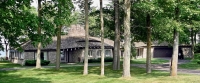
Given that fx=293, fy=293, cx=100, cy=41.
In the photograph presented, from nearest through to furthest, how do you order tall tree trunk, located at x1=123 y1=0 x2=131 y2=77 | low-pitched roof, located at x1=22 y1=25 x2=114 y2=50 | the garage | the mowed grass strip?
the mowed grass strip, tall tree trunk, located at x1=123 y1=0 x2=131 y2=77, low-pitched roof, located at x1=22 y1=25 x2=114 y2=50, the garage

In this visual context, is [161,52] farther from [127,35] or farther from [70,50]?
[127,35]

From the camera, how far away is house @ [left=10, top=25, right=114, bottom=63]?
5003cm

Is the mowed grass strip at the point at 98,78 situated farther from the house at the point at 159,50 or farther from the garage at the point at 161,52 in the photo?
the garage at the point at 161,52

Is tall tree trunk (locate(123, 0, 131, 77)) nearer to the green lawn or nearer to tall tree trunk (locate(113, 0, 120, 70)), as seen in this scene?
the green lawn

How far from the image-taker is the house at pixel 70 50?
1970 inches

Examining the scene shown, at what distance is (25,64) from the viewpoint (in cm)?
4650

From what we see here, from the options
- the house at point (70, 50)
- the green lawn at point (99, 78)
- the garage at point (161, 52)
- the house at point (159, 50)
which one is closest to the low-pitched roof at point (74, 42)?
the house at point (70, 50)

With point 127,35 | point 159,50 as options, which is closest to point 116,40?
point 127,35

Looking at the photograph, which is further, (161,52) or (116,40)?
(161,52)

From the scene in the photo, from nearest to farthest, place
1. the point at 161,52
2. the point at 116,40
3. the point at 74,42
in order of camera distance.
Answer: the point at 116,40
the point at 74,42
the point at 161,52

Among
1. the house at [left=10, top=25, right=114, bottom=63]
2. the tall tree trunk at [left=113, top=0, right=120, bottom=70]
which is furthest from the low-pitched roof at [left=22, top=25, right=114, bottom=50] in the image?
the tall tree trunk at [left=113, top=0, right=120, bottom=70]

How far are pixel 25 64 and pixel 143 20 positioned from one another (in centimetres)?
2349

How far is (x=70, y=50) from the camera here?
Result: 54406 mm

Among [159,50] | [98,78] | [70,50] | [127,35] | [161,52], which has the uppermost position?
[127,35]
